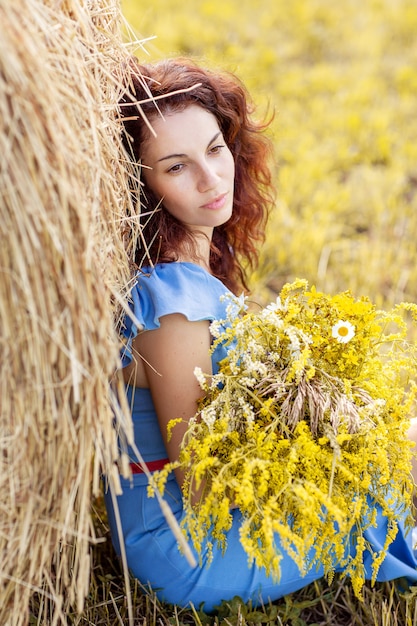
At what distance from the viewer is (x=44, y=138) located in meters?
1.26

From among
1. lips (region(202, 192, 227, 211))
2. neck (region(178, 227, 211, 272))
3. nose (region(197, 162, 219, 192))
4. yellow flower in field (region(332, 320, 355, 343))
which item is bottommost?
yellow flower in field (region(332, 320, 355, 343))

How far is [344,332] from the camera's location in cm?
167

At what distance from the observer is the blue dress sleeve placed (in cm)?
176

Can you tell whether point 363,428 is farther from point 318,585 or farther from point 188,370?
point 318,585

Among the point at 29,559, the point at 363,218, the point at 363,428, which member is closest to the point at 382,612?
the point at 363,428

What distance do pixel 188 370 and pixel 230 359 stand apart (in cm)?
12

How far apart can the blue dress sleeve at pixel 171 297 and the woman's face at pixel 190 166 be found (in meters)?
0.16

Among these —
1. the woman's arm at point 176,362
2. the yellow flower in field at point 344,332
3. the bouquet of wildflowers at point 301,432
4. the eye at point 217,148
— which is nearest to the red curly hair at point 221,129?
the eye at point 217,148

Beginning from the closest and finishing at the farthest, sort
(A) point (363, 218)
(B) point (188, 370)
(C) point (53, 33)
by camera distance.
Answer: (C) point (53, 33), (B) point (188, 370), (A) point (363, 218)

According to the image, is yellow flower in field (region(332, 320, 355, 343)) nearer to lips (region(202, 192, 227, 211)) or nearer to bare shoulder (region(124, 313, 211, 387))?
bare shoulder (region(124, 313, 211, 387))

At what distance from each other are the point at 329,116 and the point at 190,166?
10.5ft

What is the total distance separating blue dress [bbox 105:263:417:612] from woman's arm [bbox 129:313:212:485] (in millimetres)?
76

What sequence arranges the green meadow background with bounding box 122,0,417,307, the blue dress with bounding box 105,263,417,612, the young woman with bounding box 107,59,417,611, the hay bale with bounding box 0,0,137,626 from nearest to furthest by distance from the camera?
the hay bale with bounding box 0,0,137,626 → the young woman with bounding box 107,59,417,611 → the blue dress with bounding box 105,263,417,612 → the green meadow background with bounding box 122,0,417,307

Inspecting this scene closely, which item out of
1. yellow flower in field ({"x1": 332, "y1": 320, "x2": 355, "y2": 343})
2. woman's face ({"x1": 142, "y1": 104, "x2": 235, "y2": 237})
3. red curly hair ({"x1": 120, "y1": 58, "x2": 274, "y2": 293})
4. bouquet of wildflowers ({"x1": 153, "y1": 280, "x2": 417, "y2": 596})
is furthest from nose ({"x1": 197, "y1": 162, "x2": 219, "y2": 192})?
yellow flower in field ({"x1": 332, "y1": 320, "x2": 355, "y2": 343})
